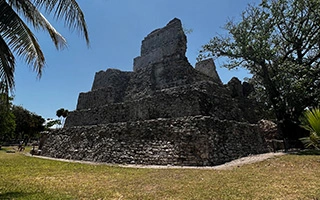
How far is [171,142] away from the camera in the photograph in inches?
348

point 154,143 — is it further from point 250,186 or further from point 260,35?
point 260,35

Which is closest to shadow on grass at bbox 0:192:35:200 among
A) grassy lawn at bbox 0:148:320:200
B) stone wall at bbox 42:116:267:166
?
grassy lawn at bbox 0:148:320:200

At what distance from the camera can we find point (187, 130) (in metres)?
8.73

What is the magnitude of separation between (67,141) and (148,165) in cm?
641

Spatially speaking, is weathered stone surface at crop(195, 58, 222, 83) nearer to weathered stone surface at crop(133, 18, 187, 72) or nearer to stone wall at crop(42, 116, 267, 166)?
weathered stone surface at crop(133, 18, 187, 72)

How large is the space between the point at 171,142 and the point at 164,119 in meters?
1.14

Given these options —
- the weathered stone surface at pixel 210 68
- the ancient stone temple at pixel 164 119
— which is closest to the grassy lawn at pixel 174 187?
the ancient stone temple at pixel 164 119

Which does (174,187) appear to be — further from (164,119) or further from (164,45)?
(164,45)

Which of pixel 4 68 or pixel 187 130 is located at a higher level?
pixel 4 68

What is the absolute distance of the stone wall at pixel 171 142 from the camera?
330 inches

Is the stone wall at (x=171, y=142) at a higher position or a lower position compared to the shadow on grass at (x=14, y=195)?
higher

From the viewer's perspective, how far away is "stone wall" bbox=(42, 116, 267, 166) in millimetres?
8383

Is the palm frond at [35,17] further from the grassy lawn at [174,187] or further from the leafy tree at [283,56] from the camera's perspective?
the leafy tree at [283,56]

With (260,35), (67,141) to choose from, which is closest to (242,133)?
(260,35)
